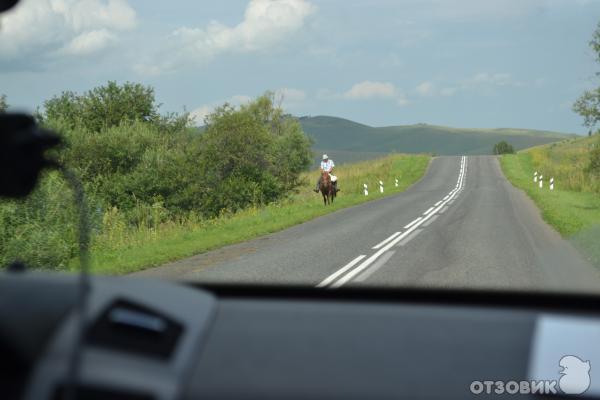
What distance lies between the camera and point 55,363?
153cm

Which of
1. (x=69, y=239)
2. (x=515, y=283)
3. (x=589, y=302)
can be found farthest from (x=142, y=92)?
(x=589, y=302)

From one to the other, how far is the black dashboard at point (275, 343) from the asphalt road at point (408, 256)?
4836 millimetres

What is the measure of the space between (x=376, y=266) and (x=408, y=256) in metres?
1.39

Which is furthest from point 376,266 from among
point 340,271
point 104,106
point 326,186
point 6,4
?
point 104,106

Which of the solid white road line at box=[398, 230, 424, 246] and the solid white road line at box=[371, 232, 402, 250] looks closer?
the solid white road line at box=[371, 232, 402, 250]

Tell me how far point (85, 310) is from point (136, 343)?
0.13 m

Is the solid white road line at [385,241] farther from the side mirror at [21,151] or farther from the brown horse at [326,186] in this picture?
the side mirror at [21,151]

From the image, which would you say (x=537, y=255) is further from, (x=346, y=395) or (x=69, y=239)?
→ (x=346, y=395)

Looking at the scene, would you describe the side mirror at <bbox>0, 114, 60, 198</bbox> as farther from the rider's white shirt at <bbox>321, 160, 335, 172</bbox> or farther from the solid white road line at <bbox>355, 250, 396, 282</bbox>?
the rider's white shirt at <bbox>321, 160, 335, 172</bbox>

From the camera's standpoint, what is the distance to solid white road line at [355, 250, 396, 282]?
1173 cm

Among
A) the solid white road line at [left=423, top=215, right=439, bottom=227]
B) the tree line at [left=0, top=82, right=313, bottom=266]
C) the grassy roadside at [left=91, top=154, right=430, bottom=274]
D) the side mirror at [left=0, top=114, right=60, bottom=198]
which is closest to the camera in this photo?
the side mirror at [left=0, top=114, right=60, bottom=198]

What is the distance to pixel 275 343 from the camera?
1.74m

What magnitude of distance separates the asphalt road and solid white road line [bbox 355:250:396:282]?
0.06 ft

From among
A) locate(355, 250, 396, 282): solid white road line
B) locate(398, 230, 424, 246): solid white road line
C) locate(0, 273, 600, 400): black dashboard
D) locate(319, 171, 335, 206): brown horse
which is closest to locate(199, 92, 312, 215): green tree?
locate(319, 171, 335, 206): brown horse
